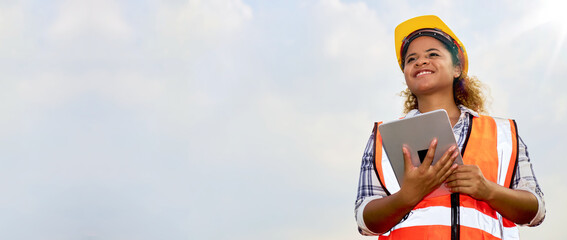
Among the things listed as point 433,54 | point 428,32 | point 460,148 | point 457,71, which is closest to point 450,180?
→ point 460,148

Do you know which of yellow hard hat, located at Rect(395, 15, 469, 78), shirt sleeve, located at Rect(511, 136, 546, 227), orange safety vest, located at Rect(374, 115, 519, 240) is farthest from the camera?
yellow hard hat, located at Rect(395, 15, 469, 78)

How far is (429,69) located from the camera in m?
4.62

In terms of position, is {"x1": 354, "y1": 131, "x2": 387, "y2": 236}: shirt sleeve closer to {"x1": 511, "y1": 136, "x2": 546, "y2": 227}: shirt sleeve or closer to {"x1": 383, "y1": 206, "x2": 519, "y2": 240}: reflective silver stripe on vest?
{"x1": 383, "y1": 206, "x2": 519, "y2": 240}: reflective silver stripe on vest

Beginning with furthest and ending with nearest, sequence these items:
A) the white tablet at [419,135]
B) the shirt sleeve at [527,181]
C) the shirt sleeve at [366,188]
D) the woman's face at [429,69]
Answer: the woman's face at [429,69]
the shirt sleeve at [366,188]
the shirt sleeve at [527,181]
the white tablet at [419,135]

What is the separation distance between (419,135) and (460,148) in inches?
27.3

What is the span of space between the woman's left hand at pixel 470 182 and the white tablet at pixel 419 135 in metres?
0.07

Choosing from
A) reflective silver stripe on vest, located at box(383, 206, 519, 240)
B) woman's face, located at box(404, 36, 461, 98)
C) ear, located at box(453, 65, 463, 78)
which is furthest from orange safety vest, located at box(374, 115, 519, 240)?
ear, located at box(453, 65, 463, 78)

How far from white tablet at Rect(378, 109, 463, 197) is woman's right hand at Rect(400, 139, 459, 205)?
52 millimetres

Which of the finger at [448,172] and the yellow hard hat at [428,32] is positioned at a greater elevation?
the yellow hard hat at [428,32]

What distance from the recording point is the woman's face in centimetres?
458

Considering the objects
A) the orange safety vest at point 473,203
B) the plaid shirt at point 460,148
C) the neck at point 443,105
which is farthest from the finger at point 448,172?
the neck at point 443,105

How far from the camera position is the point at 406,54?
195 inches

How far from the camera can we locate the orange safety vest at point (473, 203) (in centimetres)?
383

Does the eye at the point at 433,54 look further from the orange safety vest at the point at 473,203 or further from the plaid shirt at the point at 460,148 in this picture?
the orange safety vest at the point at 473,203
